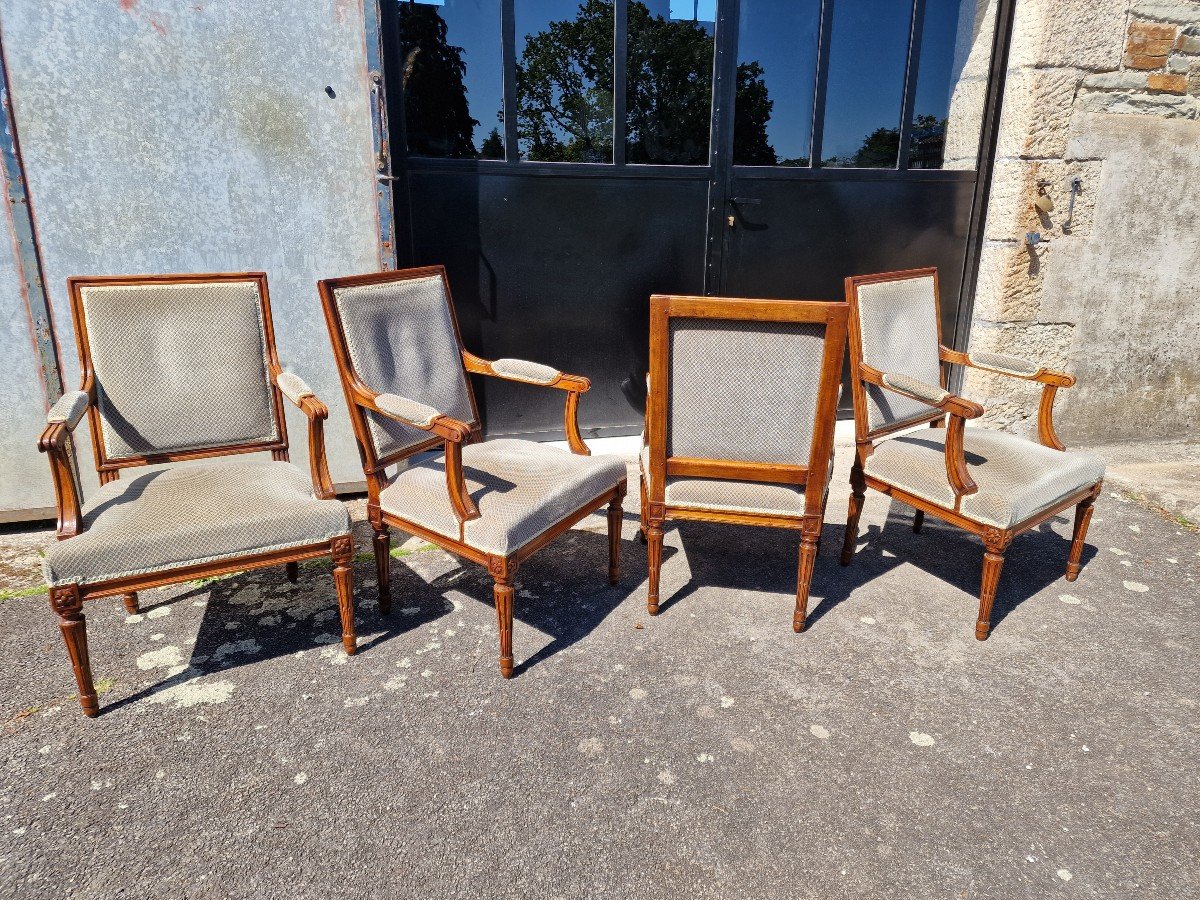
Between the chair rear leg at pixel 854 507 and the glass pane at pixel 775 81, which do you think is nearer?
the chair rear leg at pixel 854 507

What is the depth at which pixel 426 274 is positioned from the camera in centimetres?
285

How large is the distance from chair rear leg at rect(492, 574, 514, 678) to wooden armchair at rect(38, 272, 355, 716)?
472 mm

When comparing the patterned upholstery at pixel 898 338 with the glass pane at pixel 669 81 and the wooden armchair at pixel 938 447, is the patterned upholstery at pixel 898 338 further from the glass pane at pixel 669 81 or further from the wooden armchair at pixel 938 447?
the glass pane at pixel 669 81

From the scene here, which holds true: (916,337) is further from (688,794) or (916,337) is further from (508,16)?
(508,16)

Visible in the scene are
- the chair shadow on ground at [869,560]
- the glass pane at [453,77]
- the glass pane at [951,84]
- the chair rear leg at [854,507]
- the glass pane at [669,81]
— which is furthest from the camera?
the glass pane at [951,84]

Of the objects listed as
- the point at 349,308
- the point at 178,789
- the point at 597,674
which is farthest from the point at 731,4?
the point at 178,789

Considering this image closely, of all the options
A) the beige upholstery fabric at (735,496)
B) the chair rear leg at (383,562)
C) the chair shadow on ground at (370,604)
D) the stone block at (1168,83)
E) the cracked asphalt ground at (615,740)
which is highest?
the stone block at (1168,83)

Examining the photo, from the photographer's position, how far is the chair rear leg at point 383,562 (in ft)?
8.68

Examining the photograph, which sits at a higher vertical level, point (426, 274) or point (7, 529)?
point (426, 274)

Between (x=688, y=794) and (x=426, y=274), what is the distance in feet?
6.35

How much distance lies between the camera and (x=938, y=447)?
9.48 feet

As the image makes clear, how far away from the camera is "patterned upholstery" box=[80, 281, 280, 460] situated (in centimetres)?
254

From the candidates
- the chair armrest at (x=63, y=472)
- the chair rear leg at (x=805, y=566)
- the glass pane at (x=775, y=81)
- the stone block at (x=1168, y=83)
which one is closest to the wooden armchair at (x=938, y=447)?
the chair rear leg at (x=805, y=566)

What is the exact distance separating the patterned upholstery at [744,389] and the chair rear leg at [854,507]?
65 centimetres
